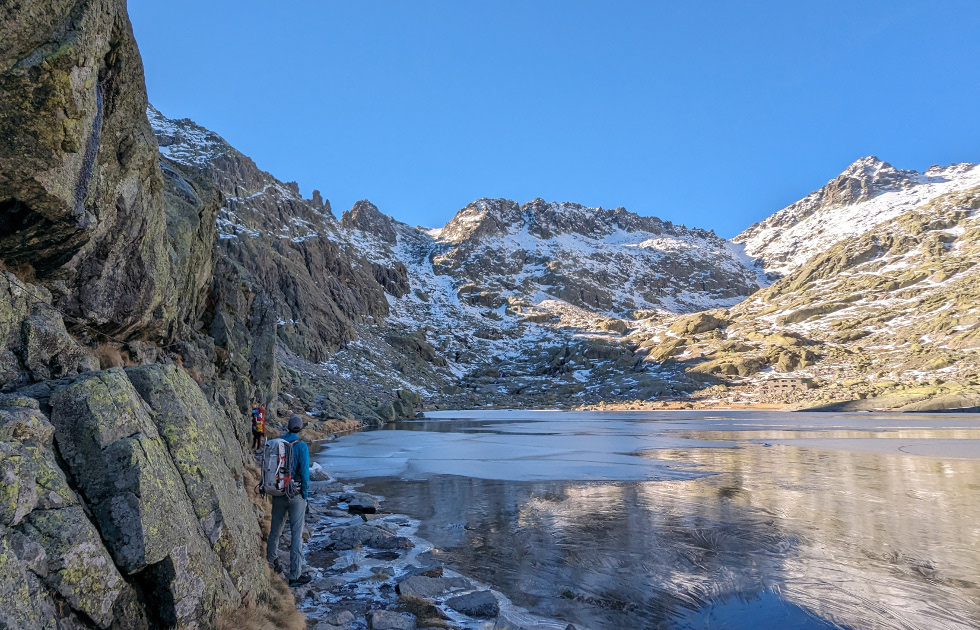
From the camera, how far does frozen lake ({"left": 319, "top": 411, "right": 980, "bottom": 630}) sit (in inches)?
375

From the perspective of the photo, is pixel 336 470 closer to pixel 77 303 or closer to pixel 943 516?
pixel 77 303

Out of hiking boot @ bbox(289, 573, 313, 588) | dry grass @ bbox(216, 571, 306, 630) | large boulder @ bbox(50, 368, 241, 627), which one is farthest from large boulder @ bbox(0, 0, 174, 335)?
hiking boot @ bbox(289, 573, 313, 588)

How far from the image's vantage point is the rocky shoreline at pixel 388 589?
8648 mm

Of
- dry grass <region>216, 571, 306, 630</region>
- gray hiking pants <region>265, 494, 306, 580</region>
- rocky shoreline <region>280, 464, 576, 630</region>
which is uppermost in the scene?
gray hiking pants <region>265, 494, 306, 580</region>

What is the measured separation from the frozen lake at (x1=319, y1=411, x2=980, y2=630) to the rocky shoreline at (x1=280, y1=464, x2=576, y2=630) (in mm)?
678

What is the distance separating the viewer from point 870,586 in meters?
10.3

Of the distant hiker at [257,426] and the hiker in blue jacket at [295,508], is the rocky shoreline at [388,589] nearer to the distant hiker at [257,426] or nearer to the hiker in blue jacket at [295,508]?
the hiker in blue jacket at [295,508]

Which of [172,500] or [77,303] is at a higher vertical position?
[77,303]

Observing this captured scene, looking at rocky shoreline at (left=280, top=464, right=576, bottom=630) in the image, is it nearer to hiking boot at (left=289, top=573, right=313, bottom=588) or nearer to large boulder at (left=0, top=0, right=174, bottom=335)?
hiking boot at (left=289, top=573, right=313, bottom=588)

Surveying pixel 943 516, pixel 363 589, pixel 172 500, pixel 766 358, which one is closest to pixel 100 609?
pixel 172 500

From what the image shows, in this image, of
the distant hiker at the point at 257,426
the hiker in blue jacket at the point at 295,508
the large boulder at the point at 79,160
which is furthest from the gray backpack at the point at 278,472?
the distant hiker at the point at 257,426

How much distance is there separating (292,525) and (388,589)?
2.38 metres

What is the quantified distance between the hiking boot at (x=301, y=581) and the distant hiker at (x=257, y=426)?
14.9 m

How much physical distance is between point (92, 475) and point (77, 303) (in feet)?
24.8
